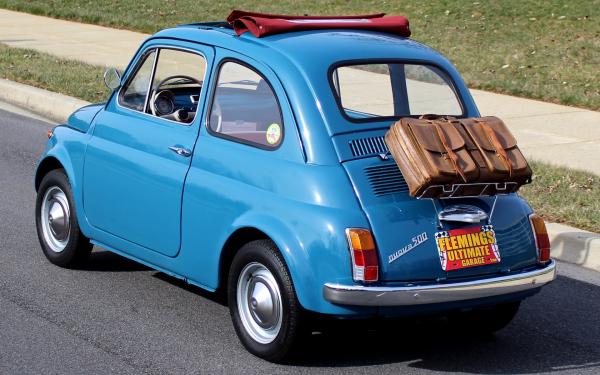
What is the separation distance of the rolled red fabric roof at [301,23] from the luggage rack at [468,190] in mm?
1395

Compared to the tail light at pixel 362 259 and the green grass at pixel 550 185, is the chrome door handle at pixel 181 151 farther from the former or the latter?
the green grass at pixel 550 185

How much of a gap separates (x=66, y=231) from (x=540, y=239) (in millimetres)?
3043

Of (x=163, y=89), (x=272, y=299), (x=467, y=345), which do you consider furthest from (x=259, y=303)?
(x=163, y=89)

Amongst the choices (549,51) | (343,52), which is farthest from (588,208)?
(549,51)

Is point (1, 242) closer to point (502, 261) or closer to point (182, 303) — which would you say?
point (182, 303)

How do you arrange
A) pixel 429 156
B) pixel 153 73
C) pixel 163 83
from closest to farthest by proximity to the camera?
pixel 429 156
pixel 153 73
pixel 163 83

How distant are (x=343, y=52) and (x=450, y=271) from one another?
1366mm

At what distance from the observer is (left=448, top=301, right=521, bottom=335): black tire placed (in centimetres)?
635

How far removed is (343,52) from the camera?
20.4 ft

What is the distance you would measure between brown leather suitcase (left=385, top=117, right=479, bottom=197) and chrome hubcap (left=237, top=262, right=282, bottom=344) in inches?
33.7

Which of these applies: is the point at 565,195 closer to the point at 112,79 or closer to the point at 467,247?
the point at 467,247

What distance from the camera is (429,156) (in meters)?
5.51

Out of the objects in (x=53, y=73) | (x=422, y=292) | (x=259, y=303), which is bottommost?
(x=53, y=73)

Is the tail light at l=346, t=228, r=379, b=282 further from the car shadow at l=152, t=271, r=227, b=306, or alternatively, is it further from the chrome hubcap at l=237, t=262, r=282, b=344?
the car shadow at l=152, t=271, r=227, b=306
